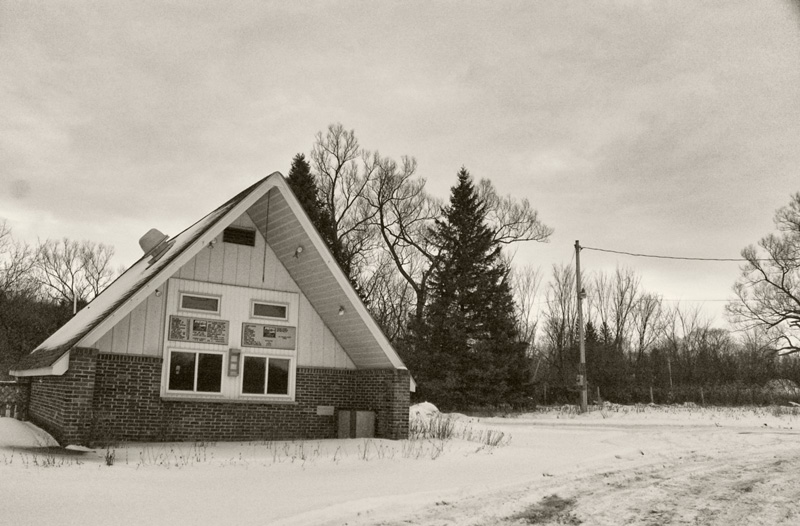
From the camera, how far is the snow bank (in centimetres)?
1208

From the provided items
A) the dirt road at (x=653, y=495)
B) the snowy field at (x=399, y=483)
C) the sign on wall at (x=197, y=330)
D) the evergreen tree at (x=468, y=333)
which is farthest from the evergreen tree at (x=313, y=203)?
the dirt road at (x=653, y=495)

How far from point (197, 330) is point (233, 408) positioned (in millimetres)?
1888

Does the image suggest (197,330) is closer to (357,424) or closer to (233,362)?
(233,362)

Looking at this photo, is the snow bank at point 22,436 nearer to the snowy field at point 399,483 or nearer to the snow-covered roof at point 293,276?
the snowy field at point 399,483

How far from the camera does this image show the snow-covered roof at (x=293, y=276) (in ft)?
40.8

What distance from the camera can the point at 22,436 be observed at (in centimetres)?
1270

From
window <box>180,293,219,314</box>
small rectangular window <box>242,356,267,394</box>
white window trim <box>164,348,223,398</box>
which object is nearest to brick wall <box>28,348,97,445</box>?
white window trim <box>164,348,223,398</box>

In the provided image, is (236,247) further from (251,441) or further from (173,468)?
(173,468)

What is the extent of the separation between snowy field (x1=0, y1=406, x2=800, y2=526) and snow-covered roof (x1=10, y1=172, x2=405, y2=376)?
1.92 meters

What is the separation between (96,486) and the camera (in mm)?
8188

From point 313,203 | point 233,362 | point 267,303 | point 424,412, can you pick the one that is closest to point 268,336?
point 267,303

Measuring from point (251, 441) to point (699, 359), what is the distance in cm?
3733

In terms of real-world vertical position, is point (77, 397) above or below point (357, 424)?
above

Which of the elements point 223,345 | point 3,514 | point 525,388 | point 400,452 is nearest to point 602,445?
point 400,452
